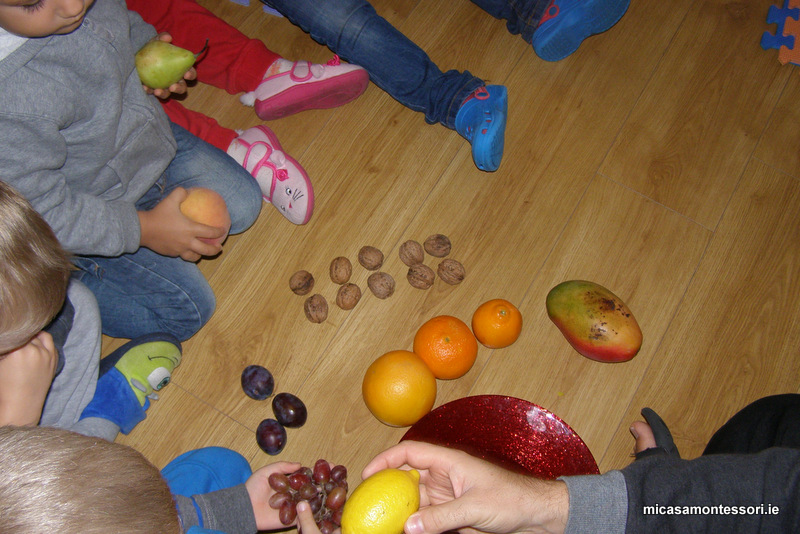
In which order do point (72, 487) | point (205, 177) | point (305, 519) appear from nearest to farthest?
point (72, 487) < point (305, 519) < point (205, 177)

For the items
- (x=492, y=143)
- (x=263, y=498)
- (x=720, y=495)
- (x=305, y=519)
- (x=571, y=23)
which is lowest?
(x=263, y=498)

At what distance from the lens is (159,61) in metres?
1.08

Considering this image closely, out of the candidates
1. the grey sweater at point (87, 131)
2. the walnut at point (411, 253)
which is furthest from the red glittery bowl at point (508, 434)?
the grey sweater at point (87, 131)

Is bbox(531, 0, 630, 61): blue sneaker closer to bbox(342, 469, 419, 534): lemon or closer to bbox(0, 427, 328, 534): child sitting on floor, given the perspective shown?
bbox(342, 469, 419, 534): lemon

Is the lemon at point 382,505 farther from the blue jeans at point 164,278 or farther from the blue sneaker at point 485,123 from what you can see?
the blue sneaker at point 485,123

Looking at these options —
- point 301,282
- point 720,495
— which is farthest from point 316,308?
point 720,495

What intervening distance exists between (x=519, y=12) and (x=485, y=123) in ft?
1.21

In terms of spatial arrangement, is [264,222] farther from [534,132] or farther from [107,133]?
[534,132]

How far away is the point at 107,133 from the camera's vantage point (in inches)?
40.0

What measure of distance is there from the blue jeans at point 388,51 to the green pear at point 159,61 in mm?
405

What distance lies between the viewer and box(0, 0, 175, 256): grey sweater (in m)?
0.88

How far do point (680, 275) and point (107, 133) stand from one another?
4.25ft

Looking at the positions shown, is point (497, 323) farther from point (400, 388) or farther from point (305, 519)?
point (305, 519)

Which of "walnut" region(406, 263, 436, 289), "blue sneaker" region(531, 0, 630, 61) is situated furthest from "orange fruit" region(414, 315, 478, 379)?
"blue sneaker" region(531, 0, 630, 61)
